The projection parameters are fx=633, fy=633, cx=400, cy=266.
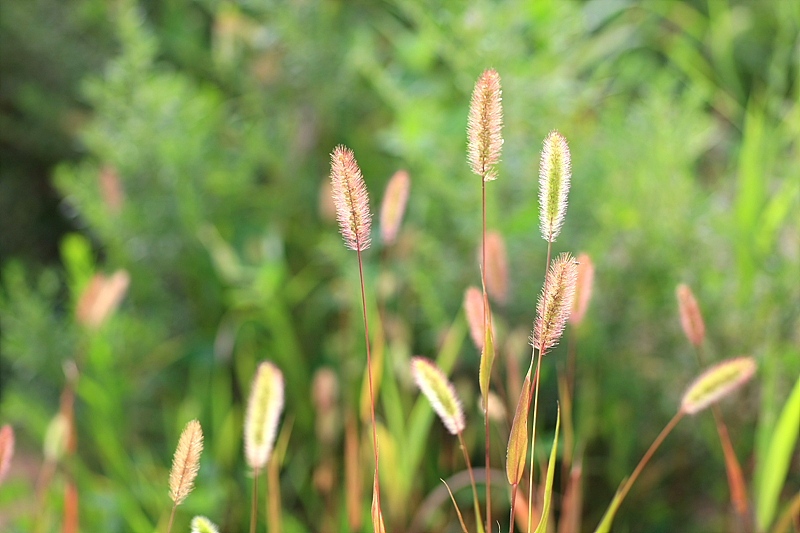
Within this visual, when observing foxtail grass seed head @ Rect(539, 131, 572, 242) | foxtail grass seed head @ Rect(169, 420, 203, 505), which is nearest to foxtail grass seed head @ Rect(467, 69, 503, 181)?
foxtail grass seed head @ Rect(539, 131, 572, 242)

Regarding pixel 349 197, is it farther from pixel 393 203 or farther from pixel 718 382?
pixel 718 382

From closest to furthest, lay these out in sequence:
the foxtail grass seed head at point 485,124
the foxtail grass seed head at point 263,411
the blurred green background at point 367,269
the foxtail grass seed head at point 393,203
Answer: the foxtail grass seed head at point 485,124 → the foxtail grass seed head at point 263,411 → the foxtail grass seed head at point 393,203 → the blurred green background at point 367,269

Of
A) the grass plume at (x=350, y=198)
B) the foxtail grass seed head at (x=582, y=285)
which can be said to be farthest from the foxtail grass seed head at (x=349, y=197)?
the foxtail grass seed head at (x=582, y=285)

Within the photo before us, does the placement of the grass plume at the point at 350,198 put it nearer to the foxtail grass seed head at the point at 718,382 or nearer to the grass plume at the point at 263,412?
the grass plume at the point at 263,412

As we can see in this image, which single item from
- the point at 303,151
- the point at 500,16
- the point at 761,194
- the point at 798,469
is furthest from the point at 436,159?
the point at 798,469

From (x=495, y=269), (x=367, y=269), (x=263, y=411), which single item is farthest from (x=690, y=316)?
(x=367, y=269)

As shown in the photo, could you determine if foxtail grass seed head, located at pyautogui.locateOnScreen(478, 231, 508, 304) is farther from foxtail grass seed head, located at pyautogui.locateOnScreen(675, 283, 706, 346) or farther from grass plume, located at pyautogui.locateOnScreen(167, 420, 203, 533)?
grass plume, located at pyautogui.locateOnScreen(167, 420, 203, 533)
